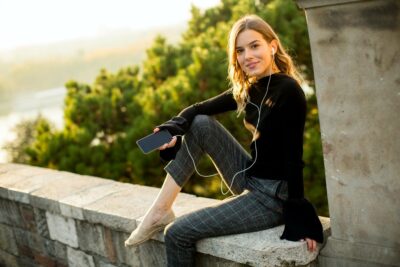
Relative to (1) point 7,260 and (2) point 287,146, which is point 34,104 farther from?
(2) point 287,146

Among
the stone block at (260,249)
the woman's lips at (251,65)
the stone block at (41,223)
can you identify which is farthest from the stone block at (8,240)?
the woman's lips at (251,65)

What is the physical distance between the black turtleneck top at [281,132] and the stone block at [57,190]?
147 centimetres

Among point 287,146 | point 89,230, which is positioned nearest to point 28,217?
point 89,230

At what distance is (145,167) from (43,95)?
42.9 ft

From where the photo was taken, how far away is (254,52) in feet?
7.23

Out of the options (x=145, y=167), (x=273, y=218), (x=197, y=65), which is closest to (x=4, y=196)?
(x=145, y=167)

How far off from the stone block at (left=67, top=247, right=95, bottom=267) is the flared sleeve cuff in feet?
4.67

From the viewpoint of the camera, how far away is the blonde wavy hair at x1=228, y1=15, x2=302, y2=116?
7.25 feet

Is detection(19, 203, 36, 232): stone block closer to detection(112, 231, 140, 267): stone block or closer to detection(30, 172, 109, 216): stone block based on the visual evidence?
detection(30, 172, 109, 216): stone block

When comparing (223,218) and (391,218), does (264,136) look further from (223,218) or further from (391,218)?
(391,218)

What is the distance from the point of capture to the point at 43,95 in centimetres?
1680

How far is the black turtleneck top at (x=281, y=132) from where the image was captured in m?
2.04

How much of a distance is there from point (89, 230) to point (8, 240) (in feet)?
3.77

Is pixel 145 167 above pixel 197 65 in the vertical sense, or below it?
below
